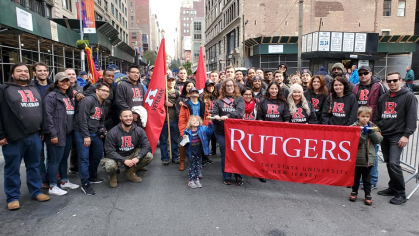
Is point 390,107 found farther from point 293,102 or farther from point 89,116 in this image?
point 89,116

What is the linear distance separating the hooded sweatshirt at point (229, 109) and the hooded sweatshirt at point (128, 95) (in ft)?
5.99

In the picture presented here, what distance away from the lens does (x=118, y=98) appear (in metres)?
5.91

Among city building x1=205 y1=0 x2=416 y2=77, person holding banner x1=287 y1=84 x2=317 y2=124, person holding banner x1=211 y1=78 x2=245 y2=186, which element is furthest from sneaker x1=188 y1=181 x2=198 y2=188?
city building x1=205 y1=0 x2=416 y2=77

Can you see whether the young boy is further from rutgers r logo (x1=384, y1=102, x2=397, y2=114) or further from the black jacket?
the black jacket

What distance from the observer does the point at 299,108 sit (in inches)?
215

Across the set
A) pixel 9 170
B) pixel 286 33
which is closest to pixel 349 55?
pixel 286 33

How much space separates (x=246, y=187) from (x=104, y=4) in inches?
1921

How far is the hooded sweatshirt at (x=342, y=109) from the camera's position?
503 centimetres

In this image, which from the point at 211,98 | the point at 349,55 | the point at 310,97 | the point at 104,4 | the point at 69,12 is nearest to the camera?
the point at 310,97

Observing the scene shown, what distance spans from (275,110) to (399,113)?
78.1 inches

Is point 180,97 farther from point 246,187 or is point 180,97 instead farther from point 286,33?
point 286,33

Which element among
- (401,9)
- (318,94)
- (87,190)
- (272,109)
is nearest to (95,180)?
(87,190)

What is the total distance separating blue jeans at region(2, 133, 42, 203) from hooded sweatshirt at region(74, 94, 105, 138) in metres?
0.68

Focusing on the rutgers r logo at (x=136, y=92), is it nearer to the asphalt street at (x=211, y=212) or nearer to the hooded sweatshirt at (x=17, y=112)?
the asphalt street at (x=211, y=212)
